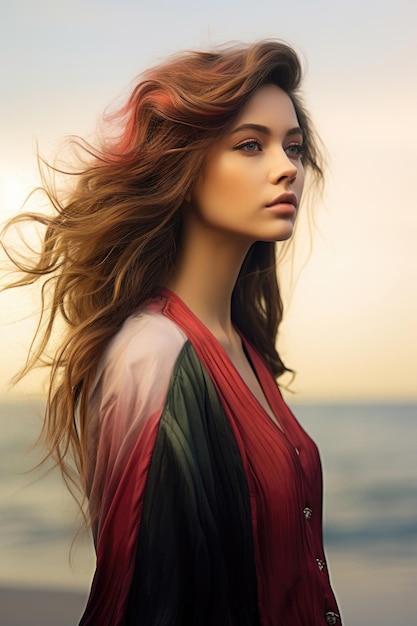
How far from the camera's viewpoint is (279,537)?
198 cm

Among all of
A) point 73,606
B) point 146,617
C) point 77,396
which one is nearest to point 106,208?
point 77,396

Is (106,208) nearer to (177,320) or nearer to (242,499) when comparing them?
(177,320)

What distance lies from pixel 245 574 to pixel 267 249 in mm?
781

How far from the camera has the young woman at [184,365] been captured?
1.88 m

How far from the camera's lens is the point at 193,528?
187 centimetres

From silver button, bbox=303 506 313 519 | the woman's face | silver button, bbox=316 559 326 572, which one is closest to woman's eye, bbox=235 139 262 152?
the woman's face

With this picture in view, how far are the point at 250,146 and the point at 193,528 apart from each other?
2.33ft

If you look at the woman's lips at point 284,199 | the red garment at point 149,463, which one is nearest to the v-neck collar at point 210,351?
the red garment at point 149,463

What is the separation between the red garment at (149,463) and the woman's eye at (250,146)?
309mm

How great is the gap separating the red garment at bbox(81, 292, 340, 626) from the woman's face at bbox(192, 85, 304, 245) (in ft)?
0.63

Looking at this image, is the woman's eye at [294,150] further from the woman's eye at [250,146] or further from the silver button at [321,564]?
the silver button at [321,564]

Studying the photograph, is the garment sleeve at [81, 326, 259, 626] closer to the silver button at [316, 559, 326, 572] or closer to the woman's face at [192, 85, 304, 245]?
the silver button at [316, 559, 326, 572]

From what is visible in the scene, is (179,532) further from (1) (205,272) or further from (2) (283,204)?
(2) (283,204)

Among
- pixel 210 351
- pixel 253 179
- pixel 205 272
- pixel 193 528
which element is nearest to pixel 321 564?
pixel 193 528
